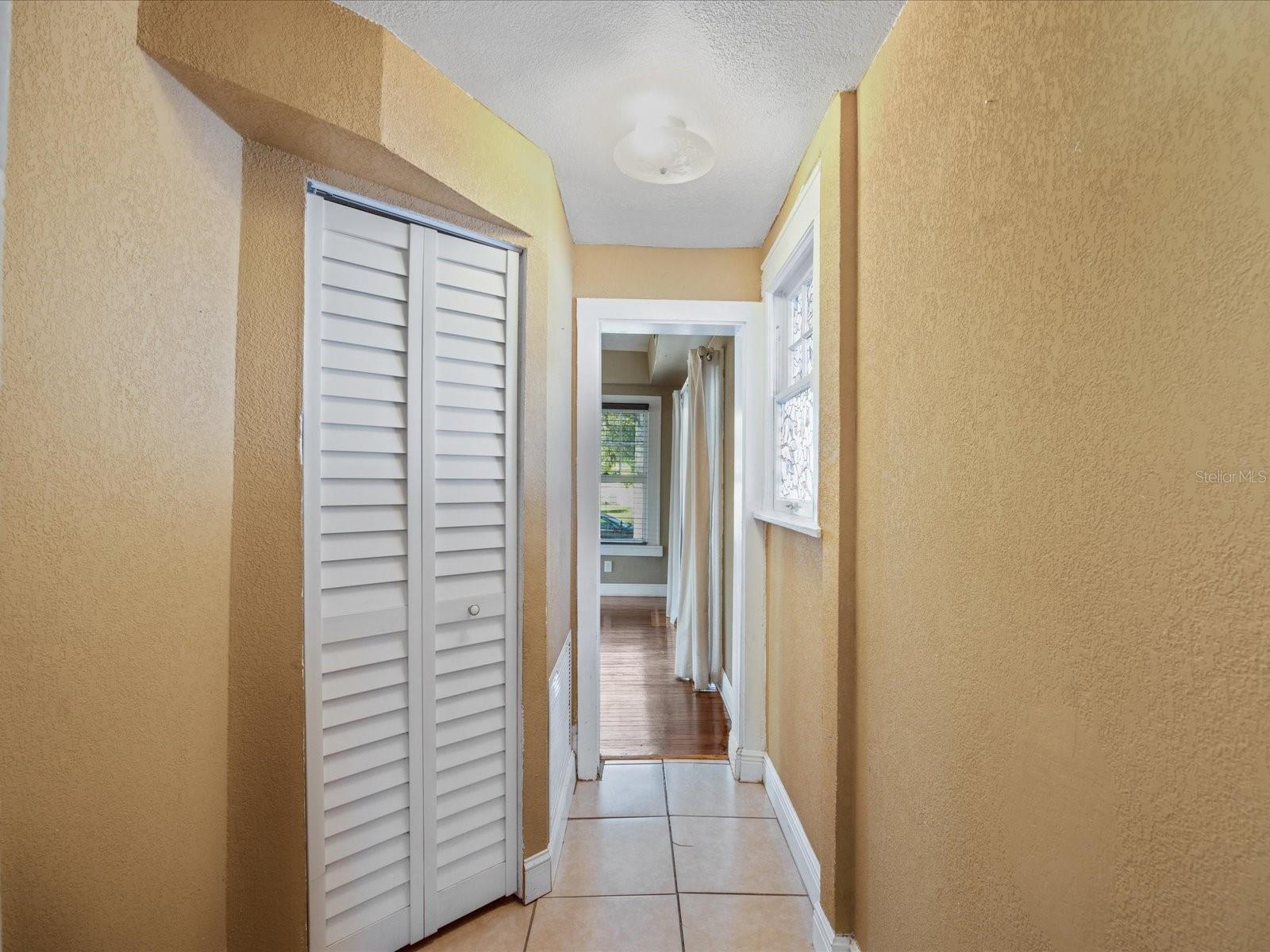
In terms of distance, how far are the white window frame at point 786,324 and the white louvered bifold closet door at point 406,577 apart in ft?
2.97

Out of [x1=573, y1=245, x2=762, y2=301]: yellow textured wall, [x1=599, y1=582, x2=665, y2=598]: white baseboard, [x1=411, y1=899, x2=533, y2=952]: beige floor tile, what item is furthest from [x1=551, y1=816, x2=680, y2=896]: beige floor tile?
[x1=599, y1=582, x2=665, y2=598]: white baseboard

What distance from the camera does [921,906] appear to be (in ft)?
3.75

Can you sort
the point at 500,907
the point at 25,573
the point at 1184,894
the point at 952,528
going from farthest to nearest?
the point at 500,907 < the point at 952,528 < the point at 25,573 < the point at 1184,894

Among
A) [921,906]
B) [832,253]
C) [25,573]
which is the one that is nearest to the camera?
[25,573]

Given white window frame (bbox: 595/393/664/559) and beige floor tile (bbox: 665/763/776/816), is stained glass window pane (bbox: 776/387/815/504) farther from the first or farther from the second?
white window frame (bbox: 595/393/664/559)

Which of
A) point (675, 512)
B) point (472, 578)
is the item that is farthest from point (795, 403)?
point (675, 512)

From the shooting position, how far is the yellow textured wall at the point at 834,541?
1521 mm

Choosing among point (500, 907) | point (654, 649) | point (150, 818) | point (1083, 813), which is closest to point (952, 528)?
point (1083, 813)

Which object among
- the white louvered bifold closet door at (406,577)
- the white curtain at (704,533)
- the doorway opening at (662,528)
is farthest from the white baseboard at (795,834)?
the white curtain at (704,533)

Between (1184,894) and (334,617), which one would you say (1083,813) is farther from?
(334,617)

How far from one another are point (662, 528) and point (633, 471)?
2.19ft

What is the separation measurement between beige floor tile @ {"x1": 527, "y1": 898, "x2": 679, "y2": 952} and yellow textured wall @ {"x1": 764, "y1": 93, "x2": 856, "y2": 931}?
0.47m

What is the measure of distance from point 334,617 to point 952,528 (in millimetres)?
1387

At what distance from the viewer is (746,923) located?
67.4 inches
